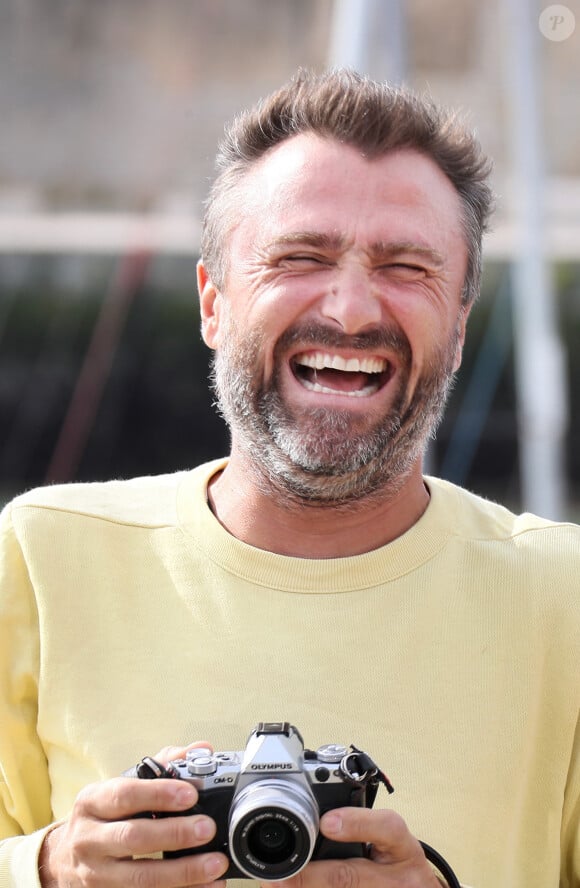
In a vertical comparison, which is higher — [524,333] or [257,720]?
[524,333]

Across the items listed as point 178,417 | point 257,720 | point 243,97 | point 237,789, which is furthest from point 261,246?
point 178,417

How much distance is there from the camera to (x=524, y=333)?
7609 mm

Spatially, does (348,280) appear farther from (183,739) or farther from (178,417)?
(178,417)

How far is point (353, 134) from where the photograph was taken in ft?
7.02

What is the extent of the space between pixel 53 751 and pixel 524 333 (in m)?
6.04

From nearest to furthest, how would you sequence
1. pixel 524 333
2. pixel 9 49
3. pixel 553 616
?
pixel 553 616
pixel 524 333
pixel 9 49

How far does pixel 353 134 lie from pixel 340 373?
43 cm

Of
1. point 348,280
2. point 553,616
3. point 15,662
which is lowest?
point 15,662

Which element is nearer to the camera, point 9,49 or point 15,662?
point 15,662

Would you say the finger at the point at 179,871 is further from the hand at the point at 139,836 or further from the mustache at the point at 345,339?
the mustache at the point at 345,339

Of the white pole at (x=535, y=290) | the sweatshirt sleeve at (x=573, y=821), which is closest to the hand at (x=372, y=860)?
the sweatshirt sleeve at (x=573, y=821)

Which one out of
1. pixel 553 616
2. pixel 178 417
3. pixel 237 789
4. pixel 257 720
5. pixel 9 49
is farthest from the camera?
pixel 178 417

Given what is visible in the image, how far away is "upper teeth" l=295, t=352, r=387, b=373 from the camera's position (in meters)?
2.06

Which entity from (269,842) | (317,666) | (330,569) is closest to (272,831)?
(269,842)
